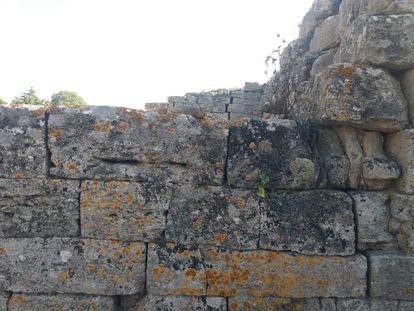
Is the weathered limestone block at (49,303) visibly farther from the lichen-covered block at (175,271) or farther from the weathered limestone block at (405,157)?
the weathered limestone block at (405,157)

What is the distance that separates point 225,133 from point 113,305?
1812 millimetres

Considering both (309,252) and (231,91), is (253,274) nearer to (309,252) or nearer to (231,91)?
(309,252)

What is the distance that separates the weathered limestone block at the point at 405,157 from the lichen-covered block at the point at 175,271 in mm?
1929

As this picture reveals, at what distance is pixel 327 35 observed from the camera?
4512mm

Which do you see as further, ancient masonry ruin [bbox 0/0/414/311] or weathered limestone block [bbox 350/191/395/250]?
weathered limestone block [bbox 350/191/395/250]

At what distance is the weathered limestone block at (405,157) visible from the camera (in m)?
3.42

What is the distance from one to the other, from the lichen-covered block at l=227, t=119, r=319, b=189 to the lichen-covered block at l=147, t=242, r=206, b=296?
2.49ft

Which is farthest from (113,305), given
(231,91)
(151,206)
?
(231,91)

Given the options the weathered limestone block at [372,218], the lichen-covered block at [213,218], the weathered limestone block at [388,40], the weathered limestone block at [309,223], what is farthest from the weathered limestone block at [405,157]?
the lichen-covered block at [213,218]

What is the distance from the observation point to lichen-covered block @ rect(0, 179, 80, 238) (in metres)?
3.34

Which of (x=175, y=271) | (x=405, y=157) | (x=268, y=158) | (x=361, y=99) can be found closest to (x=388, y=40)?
(x=361, y=99)

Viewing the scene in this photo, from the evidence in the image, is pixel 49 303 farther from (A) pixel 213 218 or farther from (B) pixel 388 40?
(B) pixel 388 40

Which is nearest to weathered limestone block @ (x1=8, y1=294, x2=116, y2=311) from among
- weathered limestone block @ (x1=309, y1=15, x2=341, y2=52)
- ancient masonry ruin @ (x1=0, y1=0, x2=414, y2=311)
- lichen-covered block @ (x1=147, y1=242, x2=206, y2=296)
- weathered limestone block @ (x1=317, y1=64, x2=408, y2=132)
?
ancient masonry ruin @ (x1=0, y1=0, x2=414, y2=311)

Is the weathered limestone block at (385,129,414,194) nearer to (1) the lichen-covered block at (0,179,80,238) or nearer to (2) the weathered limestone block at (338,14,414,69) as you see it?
(2) the weathered limestone block at (338,14,414,69)
